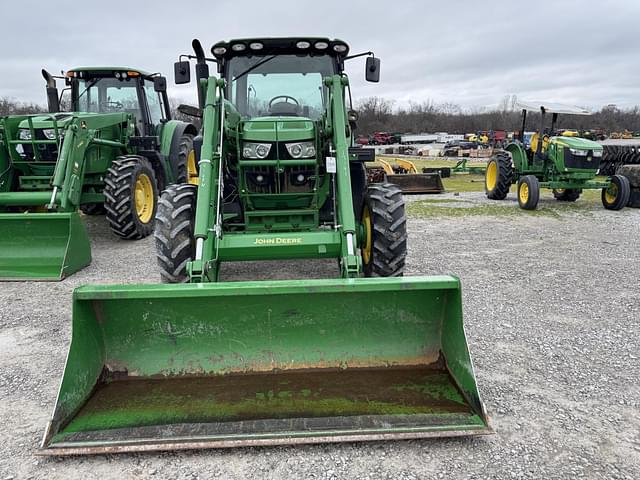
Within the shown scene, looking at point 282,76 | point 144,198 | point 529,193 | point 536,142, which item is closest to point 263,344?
point 282,76

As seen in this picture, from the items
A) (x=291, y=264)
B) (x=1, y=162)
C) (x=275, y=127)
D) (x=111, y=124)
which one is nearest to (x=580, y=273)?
(x=291, y=264)

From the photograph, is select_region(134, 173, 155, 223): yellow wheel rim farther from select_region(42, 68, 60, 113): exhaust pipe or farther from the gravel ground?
select_region(42, 68, 60, 113): exhaust pipe

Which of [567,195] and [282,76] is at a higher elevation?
[282,76]

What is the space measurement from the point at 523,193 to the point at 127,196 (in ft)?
27.5

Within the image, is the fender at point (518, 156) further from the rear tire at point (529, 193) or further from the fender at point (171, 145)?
the fender at point (171, 145)

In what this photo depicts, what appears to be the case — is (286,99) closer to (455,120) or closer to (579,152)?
(579,152)


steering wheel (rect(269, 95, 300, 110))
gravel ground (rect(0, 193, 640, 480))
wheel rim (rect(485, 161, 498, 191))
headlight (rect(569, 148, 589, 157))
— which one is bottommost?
gravel ground (rect(0, 193, 640, 480))

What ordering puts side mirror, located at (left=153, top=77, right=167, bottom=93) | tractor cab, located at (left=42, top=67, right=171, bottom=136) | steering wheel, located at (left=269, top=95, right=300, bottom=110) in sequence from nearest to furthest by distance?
steering wheel, located at (left=269, top=95, right=300, bottom=110), tractor cab, located at (left=42, top=67, right=171, bottom=136), side mirror, located at (left=153, top=77, right=167, bottom=93)

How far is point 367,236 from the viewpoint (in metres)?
4.63

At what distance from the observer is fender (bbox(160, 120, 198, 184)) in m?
8.57

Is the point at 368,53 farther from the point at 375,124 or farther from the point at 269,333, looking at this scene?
the point at 375,124

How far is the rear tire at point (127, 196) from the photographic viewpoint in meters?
6.52

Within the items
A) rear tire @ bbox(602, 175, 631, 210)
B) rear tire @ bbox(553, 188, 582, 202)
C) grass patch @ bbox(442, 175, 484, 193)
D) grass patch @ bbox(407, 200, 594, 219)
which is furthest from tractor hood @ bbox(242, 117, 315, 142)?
grass patch @ bbox(442, 175, 484, 193)

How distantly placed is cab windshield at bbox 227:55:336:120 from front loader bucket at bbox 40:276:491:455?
278cm
